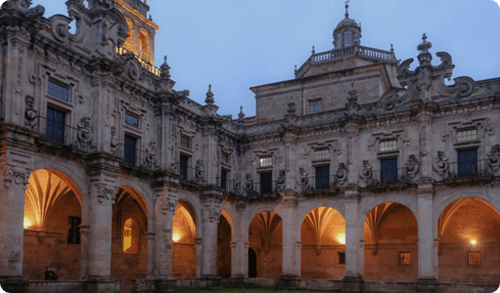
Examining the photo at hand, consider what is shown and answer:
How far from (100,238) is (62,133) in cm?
514

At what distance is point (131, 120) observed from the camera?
2969 cm

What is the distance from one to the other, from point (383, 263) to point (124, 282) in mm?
16887

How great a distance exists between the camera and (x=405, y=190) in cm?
3278

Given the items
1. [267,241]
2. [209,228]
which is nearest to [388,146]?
[267,241]

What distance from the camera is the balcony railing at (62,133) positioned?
23.8m

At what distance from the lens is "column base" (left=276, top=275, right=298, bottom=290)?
3456cm

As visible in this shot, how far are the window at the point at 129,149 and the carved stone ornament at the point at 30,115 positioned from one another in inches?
246

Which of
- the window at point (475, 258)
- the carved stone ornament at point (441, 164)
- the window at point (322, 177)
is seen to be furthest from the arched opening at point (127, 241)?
the window at point (475, 258)

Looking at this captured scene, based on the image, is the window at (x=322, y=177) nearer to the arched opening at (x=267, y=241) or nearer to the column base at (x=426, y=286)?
the arched opening at (x=267, y=241)

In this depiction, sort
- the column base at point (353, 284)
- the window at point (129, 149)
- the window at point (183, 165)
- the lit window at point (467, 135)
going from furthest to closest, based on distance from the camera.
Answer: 1. the window at point (183, 165)
2. the column base at point (353, 284)
3. the lit window at point (467, 135)
4. the window at point (129, 149)

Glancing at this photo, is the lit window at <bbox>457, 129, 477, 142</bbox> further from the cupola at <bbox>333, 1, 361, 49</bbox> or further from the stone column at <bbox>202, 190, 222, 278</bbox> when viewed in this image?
the stone column at <bbox>202, 190, 222, 278</bbox>

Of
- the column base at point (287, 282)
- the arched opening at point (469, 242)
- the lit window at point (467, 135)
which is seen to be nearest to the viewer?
the lit window at point (467, 135)

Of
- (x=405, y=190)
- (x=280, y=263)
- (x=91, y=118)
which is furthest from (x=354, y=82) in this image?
(x=91, y=118)

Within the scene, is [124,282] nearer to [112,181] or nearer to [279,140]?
[112,181]
